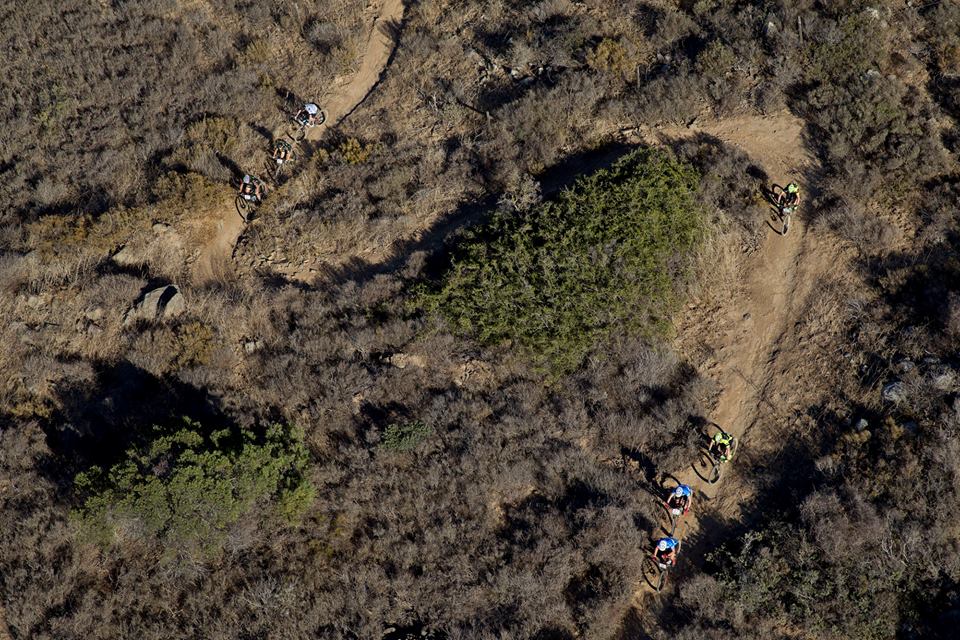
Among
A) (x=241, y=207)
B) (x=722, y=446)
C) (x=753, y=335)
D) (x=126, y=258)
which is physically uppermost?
(x=241, y=207)

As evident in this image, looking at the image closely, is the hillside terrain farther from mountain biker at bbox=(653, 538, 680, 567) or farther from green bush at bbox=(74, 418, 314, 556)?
mountain biker at bbox=(653, 538, 680, 567)

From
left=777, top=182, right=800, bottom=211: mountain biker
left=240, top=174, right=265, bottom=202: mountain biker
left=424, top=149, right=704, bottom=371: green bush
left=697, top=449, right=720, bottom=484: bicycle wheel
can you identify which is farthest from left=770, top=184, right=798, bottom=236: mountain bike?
left=240, top=174, right=265, bottom=202: mountain biker

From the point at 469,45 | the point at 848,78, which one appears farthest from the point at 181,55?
the point at 848,78

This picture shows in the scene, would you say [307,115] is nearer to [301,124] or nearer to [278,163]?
[301,124]

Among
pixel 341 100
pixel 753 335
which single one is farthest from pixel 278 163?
pixel 753 335

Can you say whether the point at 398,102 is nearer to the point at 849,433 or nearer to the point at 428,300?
the point at 428,300

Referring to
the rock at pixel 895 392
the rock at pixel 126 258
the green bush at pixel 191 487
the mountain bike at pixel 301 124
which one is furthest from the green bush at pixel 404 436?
the mountain bike at pixel 301 124
